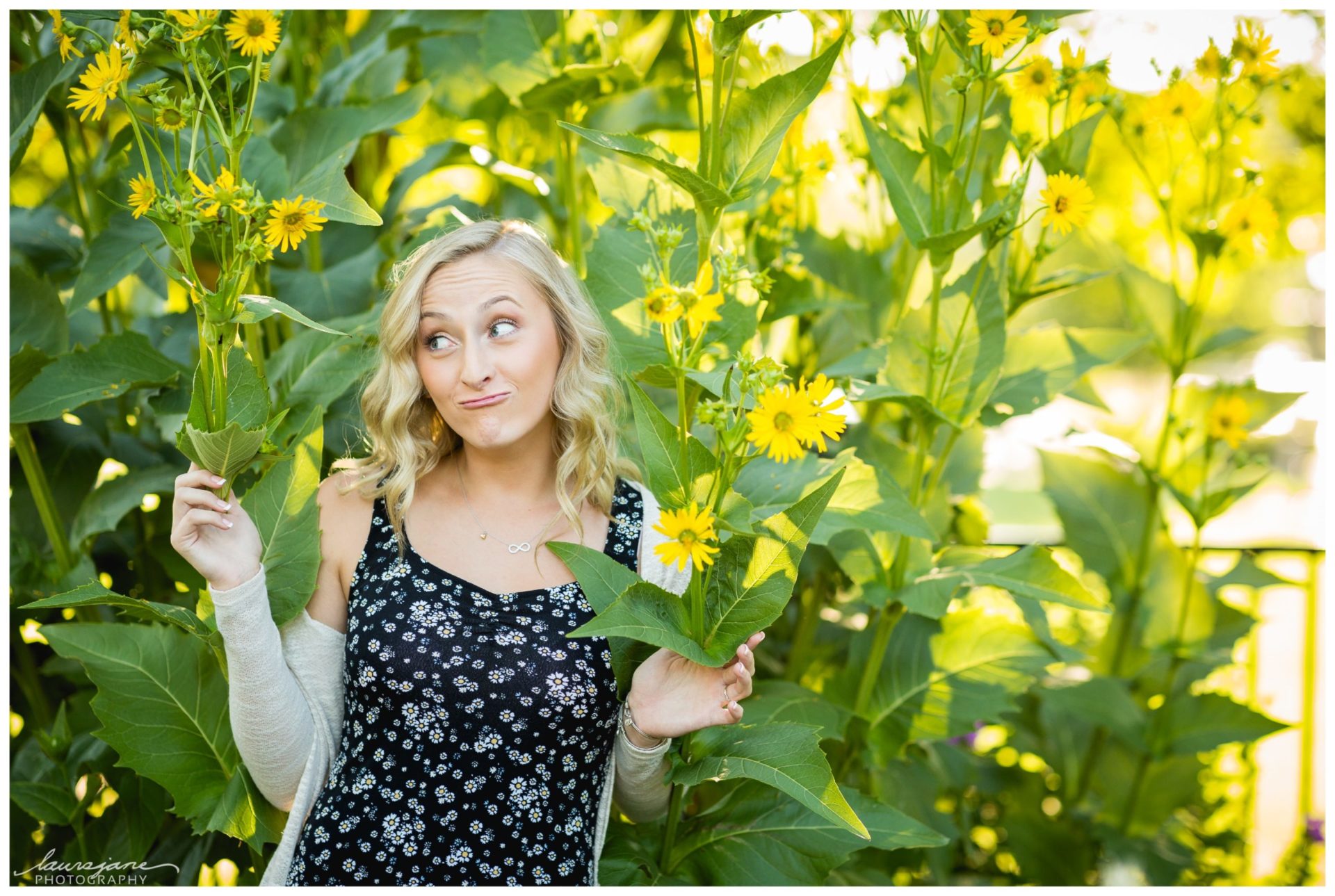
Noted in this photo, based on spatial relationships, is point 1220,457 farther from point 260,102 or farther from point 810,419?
point 260,102

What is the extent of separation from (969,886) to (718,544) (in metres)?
1.37

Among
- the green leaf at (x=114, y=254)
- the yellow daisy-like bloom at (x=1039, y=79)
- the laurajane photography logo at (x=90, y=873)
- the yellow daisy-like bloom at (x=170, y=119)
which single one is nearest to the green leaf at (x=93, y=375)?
the green leaf at (x=114, y=254)

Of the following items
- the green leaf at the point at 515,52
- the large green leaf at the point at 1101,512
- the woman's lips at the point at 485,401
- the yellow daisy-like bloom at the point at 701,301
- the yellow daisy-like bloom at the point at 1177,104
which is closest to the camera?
the yellow daisy-like bloom at the point at 701,301

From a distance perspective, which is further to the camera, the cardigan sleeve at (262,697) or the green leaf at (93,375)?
the green leaf at (93,375)

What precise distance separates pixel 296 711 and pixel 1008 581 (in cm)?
90

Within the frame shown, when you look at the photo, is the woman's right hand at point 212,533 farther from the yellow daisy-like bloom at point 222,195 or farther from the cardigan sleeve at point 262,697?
the yellow daisy-like bloom at point 222,195

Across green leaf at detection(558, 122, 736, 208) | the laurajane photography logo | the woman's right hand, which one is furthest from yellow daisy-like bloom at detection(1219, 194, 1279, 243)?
the laurajane photography logo

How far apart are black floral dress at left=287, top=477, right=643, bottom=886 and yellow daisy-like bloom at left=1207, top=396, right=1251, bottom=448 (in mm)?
1105

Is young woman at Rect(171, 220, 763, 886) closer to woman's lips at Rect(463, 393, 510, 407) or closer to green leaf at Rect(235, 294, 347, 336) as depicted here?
woman's lips at Rect(463, 393, 510, 407)

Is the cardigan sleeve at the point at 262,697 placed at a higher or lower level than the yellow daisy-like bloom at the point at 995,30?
lower

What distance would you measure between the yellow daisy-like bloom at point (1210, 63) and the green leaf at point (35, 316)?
162cm

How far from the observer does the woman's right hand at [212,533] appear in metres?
1.10

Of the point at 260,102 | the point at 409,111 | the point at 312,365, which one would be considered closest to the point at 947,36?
the point at 409,111

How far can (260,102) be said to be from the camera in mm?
1729
